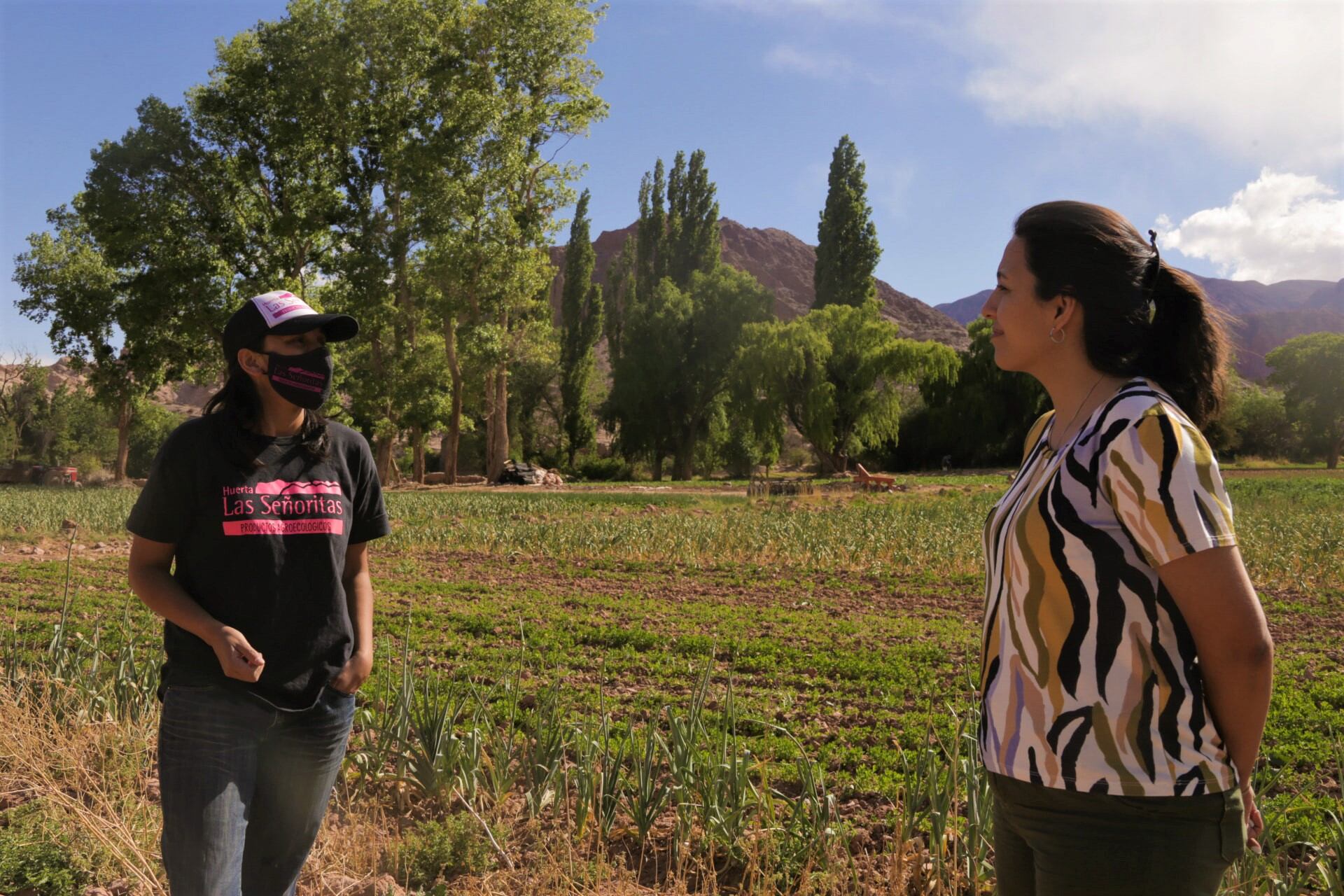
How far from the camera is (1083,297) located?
65.9 inches

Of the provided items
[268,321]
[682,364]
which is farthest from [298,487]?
[682,364]

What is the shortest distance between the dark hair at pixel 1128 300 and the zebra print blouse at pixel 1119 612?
0.40ft

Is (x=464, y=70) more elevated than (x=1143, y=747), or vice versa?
(x=464, y=70)

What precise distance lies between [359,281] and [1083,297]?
30588 mm

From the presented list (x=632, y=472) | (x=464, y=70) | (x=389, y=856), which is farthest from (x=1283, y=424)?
(x=389, y=856)

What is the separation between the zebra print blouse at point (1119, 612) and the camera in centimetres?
145

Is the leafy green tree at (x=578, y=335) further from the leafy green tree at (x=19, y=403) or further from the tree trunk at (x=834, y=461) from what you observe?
the leafy green tree at (x=19, y=403)

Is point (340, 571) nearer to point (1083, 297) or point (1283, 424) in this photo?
point (1083, 297)

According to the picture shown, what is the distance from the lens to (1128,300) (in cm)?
166

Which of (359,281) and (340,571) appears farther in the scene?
(359,281)

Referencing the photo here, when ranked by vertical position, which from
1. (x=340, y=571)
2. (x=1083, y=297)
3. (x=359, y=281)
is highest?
(x=359, y=281)

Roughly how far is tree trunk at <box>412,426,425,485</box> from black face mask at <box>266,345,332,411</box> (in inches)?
1214

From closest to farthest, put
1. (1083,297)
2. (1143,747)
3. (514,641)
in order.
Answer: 1. (1143,747)
2. (1083,297)
3. (514,641)

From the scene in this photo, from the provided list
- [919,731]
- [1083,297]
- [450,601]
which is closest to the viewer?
[1083,297]
